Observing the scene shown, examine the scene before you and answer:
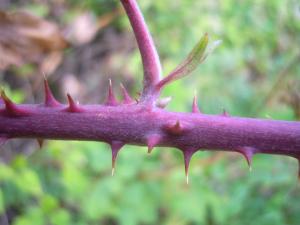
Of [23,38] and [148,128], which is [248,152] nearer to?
[148,128]

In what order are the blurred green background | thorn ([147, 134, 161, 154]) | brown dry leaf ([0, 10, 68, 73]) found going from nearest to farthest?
thorn ([147, 134, 161, 154]), brown dry leaf ([0, 10, 68, 73]), the blurred green background

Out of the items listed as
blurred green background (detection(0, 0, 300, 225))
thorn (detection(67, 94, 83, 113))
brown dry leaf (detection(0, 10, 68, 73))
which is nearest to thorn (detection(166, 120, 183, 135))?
thorn (detection(67, 94, 83, 113))

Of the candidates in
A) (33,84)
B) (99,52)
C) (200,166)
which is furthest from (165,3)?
(99,52)

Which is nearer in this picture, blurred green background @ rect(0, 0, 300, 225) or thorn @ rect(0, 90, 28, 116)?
thorn @ rect(0, 90, 28, 116)

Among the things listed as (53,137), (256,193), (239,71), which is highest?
(239,71)

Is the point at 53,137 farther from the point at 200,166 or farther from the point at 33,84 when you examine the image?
the point at 33,84

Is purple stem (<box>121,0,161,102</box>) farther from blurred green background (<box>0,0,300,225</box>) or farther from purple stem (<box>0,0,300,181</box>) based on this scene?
blurred green background (<box>0,0,300,225</box>)
